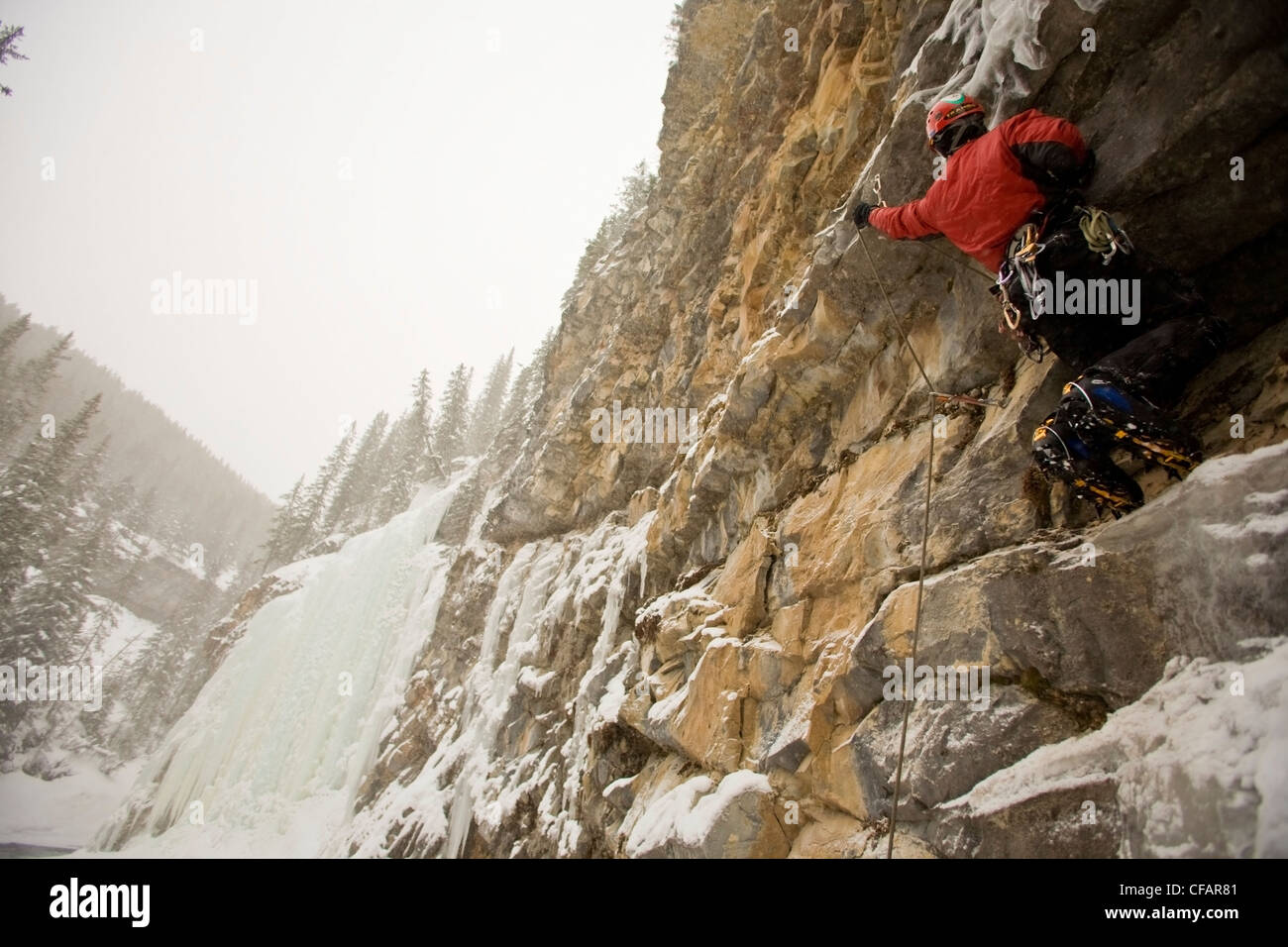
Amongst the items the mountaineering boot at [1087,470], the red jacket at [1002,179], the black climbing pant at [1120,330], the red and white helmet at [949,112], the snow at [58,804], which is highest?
the red and white helmet at [949,112]

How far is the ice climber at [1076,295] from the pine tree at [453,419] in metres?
43.1

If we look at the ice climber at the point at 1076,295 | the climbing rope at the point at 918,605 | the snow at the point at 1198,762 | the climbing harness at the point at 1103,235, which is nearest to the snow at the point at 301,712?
the climbing rope at the point at 918,605

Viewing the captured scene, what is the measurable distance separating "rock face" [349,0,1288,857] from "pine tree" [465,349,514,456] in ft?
145

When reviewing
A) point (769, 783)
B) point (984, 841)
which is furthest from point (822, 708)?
point (984, 841)

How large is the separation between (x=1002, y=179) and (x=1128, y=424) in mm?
1846

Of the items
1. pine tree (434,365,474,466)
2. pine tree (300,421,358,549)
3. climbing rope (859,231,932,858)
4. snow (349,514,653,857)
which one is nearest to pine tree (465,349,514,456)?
pine tree (434,365,474,466)

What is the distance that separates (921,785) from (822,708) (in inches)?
43.7

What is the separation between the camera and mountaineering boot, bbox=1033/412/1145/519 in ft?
10.3

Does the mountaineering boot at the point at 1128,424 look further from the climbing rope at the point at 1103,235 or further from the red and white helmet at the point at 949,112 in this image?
the red and white helmet at the point at 949,112

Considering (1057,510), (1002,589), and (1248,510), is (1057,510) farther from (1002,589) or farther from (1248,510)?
(1248,510)

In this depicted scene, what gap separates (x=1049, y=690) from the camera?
3.14 meters

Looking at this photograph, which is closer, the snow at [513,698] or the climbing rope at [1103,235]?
the climbing rope at [1103,235]

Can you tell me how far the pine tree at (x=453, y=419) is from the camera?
44.4 metres

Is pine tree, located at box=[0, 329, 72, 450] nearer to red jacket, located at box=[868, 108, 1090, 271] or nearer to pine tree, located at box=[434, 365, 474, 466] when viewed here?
pine tree, located at box=[434, 365, 474, 466]
